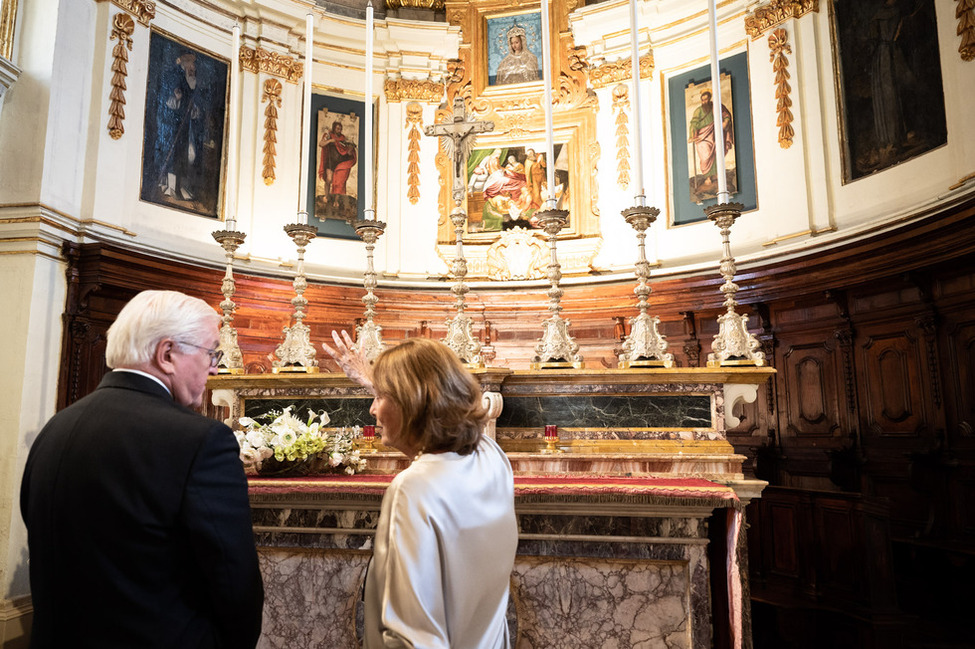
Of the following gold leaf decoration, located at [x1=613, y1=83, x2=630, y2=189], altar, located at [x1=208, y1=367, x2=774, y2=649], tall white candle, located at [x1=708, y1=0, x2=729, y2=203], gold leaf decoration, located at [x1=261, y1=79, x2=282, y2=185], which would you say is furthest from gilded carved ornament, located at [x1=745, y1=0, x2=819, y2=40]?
gold leaf decoration, located at [x1=261, y1=79, x2=282, y2=185]

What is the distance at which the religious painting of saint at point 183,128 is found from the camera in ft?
24.9

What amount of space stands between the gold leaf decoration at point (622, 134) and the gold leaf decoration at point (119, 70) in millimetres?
5798

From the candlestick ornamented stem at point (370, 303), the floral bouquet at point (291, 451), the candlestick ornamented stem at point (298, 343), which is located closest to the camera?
the floral bouquet at point (291, 451)

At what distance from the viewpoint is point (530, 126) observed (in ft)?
29.5

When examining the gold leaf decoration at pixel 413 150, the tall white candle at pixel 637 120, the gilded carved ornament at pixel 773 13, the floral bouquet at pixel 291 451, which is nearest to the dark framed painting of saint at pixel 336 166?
the gold leaf decoration at pixel 413 150

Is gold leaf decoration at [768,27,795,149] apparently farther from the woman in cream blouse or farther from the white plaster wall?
the white plaster wall

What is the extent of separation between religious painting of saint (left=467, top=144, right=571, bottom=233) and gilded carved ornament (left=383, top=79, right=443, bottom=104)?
1.16 m

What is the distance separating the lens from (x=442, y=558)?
1.59 metres

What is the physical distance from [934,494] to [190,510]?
6494 millimetres

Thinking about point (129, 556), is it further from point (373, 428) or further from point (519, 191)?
point (519, 191)

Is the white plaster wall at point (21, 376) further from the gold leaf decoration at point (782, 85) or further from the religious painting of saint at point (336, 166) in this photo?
the gold leaf decoration at point (782, 85)

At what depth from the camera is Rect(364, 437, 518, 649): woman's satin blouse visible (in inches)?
60.3

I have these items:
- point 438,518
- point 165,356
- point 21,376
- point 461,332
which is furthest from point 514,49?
point 438,518

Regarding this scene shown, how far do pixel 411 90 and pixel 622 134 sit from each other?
2975 millimetres
